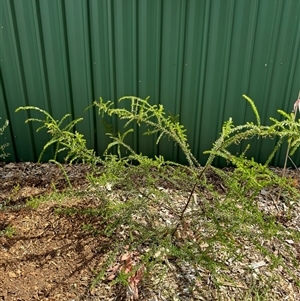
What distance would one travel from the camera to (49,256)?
188cm

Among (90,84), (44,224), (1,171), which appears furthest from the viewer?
(1,171)

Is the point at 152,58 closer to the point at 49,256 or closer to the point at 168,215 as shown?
the point at 168,215

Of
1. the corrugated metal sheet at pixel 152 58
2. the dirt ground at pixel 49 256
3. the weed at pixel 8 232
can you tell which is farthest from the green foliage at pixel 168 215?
the corrugated metal sheet at pixel 152 58

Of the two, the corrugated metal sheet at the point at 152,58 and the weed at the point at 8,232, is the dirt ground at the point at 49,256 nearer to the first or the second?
the weed at the point at 8,232

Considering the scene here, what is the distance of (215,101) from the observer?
2.51 meters

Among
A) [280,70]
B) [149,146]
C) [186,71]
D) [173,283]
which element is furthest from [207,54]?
[173,283]

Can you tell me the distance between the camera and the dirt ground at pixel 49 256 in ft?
A: 5.63

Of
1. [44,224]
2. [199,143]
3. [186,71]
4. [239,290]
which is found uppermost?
[186,71]

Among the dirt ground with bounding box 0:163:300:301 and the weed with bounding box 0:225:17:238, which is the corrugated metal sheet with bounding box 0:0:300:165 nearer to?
the dirt ground with bounding box 0:163:300:301

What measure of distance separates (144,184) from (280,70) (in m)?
1.16

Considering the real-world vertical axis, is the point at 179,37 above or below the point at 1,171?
above

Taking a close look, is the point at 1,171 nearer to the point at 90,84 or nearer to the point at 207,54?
the point at 90,84

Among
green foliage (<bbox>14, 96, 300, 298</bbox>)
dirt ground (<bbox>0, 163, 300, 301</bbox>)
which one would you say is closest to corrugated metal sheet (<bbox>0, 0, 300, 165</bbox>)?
green foliage (<bbox>14, 96, 300, 298</bbox>)

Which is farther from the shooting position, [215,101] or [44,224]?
[215,101]
